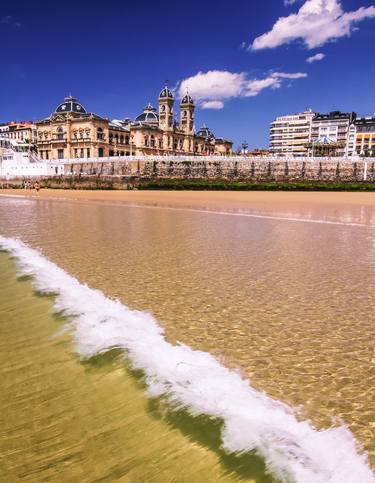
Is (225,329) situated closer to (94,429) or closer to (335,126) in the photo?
(94,429)

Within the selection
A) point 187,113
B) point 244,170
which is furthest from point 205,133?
point 244,170

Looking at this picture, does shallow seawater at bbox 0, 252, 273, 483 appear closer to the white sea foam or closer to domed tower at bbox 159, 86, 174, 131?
the white sea foam

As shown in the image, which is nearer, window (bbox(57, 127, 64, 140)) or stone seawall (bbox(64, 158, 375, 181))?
stone seawall (bbox(64, 158, 375, 181))

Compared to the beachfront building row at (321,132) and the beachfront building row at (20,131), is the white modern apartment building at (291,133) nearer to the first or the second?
the beachfront building row at (321,132)

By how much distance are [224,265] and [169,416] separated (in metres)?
5.73

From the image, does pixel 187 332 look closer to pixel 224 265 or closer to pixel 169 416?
pixel 169 416

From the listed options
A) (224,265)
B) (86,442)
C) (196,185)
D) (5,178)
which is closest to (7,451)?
(86,442)

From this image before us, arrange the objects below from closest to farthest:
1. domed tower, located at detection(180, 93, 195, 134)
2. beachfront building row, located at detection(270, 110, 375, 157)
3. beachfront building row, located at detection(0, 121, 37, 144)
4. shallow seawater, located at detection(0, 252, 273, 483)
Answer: shallow seawater, located at detection(0, 252, 273, 483), beachfront building row, located at detection(270, 110, 375, 157), domed tower, located at detection(180, 93, 195, 134), beachfront building row, located at detection(0, 121, 37, 144)

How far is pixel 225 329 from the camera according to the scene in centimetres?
504

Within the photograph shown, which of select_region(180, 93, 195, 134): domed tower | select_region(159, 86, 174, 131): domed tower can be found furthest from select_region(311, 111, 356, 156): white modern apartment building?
select_region(159, 86, 174, 131): domed tower

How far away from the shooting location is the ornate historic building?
89.6m

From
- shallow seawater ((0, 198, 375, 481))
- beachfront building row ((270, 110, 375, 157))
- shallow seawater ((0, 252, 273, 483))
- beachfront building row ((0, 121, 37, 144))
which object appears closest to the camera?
shallow seawater ((0, 252, 273, 483))

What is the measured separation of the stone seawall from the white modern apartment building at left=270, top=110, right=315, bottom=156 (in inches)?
3152

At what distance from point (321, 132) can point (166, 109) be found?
52875 mm
